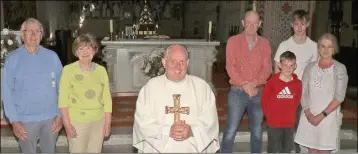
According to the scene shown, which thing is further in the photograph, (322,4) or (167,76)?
(322,4)

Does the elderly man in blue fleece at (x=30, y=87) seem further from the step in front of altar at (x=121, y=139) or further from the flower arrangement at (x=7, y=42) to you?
the flower arrangement at (x=7, y=42)

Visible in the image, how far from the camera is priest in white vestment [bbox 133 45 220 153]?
2.89m

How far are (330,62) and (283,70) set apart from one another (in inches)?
17.0

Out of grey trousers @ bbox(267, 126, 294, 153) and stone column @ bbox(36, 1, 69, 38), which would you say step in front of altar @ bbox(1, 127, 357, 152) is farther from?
stone column @ bbox(36, 1, 69, 38)

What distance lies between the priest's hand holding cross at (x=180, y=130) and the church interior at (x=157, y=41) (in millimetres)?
2721

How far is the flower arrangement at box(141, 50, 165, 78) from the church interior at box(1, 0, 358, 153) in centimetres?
2

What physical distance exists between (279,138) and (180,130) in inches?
60.5

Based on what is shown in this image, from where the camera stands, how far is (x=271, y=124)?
12.9 feet

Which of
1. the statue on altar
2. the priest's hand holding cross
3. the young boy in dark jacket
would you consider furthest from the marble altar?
the priest's hand holding cross

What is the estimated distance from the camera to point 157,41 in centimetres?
791

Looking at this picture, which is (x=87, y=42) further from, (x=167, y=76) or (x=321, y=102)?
(x=321, y=102)

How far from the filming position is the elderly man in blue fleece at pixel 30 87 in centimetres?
332

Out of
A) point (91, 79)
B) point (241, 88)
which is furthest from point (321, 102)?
point (91, 79)

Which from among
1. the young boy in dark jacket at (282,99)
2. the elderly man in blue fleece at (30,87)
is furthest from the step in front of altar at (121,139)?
the elderly man in blue fleece at (30,87)
